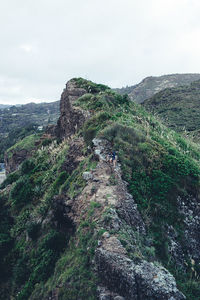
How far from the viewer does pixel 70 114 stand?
22047 mm

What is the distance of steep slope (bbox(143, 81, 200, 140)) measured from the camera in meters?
37.6


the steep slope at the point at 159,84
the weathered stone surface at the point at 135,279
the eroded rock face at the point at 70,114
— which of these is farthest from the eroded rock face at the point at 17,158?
the steep slope at the point at 159,84

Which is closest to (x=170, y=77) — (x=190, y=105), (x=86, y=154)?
(x=190, y=105)

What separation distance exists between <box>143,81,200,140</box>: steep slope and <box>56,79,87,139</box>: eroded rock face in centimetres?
1384

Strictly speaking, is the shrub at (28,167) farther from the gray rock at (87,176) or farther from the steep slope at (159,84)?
the steep slope at (159,84)

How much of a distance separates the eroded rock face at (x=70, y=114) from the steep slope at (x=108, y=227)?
564cm

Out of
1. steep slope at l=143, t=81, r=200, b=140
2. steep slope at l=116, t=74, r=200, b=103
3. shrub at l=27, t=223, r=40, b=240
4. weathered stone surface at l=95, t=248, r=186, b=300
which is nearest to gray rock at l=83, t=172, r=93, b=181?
shrub at l=27, t=223, r=40, b=240

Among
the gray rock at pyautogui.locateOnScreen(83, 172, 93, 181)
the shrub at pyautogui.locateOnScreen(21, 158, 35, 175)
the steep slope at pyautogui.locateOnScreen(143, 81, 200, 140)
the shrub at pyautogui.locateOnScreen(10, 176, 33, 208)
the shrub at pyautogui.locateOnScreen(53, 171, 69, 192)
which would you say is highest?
the steep slope at pyautogui.locateOnScreen(143, 81, 200, 140)

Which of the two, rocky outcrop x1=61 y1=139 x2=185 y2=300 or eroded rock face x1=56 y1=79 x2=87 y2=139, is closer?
rocky outcrop x1=61 y1=139 x2=185 y2=300

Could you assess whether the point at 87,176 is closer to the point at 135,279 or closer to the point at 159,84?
the point at 135,279

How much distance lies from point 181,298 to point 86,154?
802 centimetres

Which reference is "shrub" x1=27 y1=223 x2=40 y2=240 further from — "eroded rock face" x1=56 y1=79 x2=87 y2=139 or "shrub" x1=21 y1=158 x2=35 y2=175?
"eroded rock face" x1=56 y1=79 x2=87 y2=139

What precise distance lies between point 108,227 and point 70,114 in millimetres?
15937

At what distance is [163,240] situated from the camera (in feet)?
26.6
